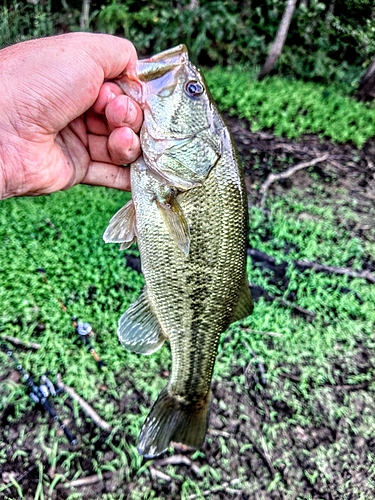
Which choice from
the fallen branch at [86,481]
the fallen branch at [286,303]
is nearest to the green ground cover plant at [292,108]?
the fallen branch at [286,303]

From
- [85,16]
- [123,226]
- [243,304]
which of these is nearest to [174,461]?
[243,304]

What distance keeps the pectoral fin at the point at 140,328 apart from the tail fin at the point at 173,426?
0.30m

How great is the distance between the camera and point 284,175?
17.4 feet

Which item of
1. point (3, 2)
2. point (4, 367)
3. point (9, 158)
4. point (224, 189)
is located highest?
point (224, 189)

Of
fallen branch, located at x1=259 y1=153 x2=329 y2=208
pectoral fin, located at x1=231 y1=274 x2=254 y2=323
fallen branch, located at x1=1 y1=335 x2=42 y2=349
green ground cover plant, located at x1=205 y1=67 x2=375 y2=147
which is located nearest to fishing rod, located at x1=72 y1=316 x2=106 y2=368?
fallen branch, located at x1=1 y1=335 x2=42 y2=349

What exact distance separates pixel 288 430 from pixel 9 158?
240cm

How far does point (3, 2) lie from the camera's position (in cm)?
692

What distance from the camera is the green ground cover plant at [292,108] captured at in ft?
19.8

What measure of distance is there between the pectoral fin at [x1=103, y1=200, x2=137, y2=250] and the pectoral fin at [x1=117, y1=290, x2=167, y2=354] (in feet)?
A: 1.06

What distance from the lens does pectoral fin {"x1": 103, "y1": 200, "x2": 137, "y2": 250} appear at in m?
2.12

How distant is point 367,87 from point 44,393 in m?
6.43

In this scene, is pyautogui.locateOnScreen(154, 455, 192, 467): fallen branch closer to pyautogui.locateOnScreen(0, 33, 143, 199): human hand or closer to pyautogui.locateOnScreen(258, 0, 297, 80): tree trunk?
pyautogui.locateOnScreen(0, 33, 143, 199): human hand

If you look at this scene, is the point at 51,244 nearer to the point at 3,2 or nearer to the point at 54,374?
the point at 54,374

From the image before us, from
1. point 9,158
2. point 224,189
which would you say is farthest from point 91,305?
point 224,189
